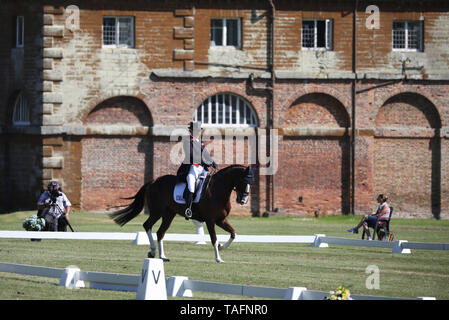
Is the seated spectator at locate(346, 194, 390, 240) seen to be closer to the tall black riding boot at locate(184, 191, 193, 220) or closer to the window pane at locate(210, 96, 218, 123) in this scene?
the tall black riding boot at locate(184, 191, 193, 220)

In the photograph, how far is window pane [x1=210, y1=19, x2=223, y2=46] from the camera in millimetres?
36531

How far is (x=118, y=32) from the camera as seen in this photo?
3584 centimetres

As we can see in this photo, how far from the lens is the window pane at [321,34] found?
3703 cm

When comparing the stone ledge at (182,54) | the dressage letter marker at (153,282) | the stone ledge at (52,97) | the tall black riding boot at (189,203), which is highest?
the stone ledge at (182,54)

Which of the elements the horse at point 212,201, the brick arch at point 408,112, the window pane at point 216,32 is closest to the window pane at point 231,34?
the window pane at point 216,32

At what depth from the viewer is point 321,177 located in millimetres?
37000

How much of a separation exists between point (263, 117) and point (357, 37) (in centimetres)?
515

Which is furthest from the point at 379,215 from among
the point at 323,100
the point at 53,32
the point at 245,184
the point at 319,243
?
the point at 53,32

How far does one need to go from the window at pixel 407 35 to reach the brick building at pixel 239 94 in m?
0.06

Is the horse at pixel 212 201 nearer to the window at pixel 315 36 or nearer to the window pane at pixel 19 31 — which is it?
the window at pixel 315 36

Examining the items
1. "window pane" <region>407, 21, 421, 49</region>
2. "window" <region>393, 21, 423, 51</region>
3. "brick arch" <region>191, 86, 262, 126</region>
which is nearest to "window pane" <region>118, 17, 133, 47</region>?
"brick arch" <region>191, 86, 262, 126</region>

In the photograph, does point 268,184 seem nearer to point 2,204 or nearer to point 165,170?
point 165,170

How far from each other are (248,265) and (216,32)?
66.7 feet
